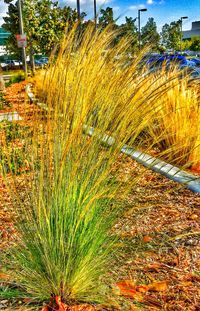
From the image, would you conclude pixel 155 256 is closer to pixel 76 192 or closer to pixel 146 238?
pixel 146 238

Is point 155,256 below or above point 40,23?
below

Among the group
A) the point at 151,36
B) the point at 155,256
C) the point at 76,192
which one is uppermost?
the point at 151,36

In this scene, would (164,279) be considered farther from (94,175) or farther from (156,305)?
(94,175)

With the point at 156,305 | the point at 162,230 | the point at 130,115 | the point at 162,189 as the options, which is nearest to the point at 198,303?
the point at 156,305

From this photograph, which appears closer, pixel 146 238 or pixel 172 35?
pixel 146 238

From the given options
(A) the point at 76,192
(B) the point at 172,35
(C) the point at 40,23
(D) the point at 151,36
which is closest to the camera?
(A) the point at 76,192

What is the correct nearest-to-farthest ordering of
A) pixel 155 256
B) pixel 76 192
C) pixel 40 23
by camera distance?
pixel 76 192, pixel 155 256, pixel 40 23

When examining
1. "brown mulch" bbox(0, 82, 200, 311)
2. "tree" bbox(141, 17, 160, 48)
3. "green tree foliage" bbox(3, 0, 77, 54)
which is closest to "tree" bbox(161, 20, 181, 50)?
"tree" bbox(141, 17, 160, 48)

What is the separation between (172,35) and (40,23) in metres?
32.5

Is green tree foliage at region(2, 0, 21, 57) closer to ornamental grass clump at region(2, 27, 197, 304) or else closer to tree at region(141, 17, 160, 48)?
tree at region(141, 17, 160, 48)

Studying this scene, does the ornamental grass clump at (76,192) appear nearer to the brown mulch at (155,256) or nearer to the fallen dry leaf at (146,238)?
the brown mulch at (155,256)

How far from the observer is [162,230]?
9.12ft

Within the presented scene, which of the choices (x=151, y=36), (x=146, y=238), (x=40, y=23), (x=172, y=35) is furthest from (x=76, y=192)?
(x=172, y=35)

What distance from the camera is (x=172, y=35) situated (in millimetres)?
56531
